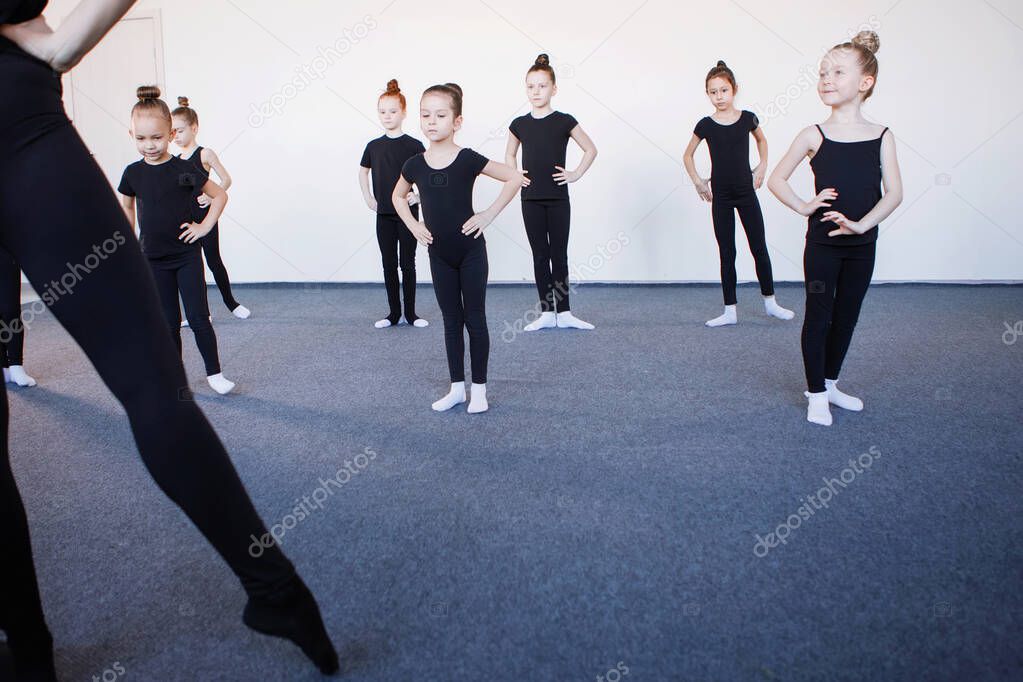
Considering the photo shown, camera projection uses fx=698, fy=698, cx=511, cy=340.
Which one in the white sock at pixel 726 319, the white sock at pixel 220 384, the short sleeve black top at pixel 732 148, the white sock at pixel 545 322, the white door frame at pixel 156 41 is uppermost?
the white door frame at pixel 156 41

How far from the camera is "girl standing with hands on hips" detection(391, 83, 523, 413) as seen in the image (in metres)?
2.58

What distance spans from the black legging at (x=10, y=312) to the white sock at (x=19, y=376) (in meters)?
0.04

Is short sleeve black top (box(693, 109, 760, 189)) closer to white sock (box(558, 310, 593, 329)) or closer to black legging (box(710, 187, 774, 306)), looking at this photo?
black legging (box(710, 187, 774, 306))

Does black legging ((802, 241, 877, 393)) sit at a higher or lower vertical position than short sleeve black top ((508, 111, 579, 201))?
lower

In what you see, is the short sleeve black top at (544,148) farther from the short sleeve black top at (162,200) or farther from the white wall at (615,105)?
the short sleeve black top at (162,200)

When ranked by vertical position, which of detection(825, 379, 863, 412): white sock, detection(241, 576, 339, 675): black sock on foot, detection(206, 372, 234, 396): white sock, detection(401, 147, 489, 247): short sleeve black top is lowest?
detection(206, 372, 234, 396): white sock

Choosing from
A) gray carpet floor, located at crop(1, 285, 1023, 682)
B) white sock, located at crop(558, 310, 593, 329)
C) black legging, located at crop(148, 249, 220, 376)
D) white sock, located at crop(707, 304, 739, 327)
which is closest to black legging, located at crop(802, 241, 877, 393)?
gray carpet floor, located at crop(1, 285, 1023, 682)

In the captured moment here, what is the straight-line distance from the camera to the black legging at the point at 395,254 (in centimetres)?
400

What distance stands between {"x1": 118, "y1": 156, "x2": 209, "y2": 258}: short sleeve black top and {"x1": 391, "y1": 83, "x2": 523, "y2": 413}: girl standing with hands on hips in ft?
3.06

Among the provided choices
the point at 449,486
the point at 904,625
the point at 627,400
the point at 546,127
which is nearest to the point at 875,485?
the point at 904,625

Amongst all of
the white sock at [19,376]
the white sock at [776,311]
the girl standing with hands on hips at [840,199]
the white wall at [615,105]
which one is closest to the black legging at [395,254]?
the white wall at [615,105]

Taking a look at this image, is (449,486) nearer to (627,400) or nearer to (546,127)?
(627,400)

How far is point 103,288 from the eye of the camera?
0.89 meters

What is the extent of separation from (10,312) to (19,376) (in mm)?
352
